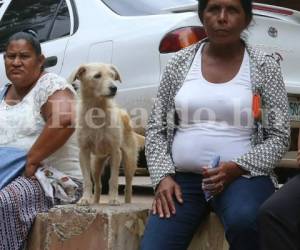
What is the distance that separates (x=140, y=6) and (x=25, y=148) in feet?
7.76

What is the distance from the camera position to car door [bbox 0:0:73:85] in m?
6.82

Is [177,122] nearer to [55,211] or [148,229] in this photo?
[148,229]

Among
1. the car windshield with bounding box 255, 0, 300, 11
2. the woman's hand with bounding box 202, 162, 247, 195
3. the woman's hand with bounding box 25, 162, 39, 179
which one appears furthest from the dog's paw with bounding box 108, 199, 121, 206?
the car windshield with bounding box 255, 0, 300, 11

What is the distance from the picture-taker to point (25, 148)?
4504mm

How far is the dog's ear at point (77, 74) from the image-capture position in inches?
184

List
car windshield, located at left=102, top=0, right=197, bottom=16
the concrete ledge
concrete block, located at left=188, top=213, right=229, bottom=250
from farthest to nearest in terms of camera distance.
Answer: car windshield, located at left=102, top=0, right=197, bottom=16 → the concrete ledge → concrete block, located at left=188, top=213, right=229, bottom=250

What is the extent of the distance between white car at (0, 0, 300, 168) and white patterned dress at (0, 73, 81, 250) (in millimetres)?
1350

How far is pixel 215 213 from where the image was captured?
3.76 meters

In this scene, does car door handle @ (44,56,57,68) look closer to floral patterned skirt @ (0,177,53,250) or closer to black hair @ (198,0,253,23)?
floral patterned skirt @ (0,177,53,250)

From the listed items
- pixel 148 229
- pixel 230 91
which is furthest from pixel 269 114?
pixel 148 229

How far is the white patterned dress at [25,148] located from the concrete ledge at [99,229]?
0.15m

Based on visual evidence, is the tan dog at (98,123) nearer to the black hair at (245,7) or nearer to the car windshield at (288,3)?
the black hair at (245,7)

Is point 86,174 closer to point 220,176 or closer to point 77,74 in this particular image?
point 77,74

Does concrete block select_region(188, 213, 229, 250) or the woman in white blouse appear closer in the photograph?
concrete block select_region(188, 213, 229, 250)
